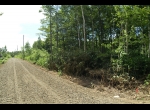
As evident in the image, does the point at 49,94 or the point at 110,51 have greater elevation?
the point at 110,51

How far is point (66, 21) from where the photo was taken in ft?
78.6

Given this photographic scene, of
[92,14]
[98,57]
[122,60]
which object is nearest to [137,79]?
[122,60]

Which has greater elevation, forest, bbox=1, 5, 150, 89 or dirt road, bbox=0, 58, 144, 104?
forest, bbox=1, 5, 150, 89

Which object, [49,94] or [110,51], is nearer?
[49,94]

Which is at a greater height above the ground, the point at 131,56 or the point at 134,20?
the point at 134,20

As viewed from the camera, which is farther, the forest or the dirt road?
the forest

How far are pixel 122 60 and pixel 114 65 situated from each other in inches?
38.4

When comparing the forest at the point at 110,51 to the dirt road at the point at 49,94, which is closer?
the dirt road at the point at 49,94

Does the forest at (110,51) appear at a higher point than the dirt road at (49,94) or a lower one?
higher
